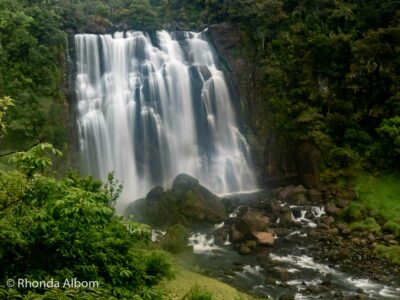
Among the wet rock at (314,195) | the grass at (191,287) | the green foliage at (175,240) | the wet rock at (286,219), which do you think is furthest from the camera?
the wet rock at (314,195)

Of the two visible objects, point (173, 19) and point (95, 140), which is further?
point (173, 19)

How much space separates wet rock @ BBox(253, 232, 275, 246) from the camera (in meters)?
19.0

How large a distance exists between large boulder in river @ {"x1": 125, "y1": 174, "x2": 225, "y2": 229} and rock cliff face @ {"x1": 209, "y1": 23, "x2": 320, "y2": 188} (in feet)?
22.8

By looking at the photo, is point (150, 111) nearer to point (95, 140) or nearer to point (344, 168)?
point (95, 140)

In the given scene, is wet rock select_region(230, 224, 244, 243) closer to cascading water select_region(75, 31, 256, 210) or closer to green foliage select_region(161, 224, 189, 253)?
green foliage select_region(161, 224, 189, 253)

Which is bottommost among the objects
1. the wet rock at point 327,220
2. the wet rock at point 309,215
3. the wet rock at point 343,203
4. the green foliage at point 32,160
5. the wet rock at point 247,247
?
the wet rock at point 247,247

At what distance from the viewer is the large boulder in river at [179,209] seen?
21.1m

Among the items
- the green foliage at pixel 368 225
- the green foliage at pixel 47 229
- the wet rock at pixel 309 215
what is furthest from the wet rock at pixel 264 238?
the green foliage at pixel 47 229

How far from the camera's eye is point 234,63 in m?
31.9

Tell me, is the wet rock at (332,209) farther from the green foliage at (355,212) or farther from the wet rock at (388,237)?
the wet rock at (388,237)

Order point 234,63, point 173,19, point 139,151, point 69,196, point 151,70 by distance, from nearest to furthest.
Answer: point 69,196
point 139,151
point 151,70
point 234,63
point 173,19

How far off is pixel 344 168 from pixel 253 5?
53.0 ft

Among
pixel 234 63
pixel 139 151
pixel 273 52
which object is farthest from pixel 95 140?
pixel 273 52

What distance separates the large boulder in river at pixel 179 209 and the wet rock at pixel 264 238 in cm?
297
